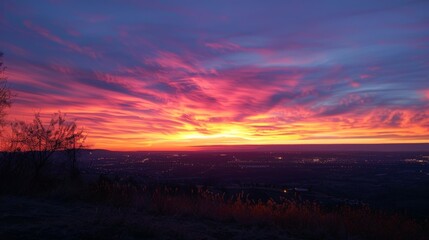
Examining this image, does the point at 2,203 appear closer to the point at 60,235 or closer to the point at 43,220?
the point at 43,220

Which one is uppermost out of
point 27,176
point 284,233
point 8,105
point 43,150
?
point 8,105

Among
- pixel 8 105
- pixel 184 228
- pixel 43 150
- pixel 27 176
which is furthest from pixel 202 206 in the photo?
pixel 43 150

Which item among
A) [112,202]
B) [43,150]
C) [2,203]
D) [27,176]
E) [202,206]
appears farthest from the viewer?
[43,150]

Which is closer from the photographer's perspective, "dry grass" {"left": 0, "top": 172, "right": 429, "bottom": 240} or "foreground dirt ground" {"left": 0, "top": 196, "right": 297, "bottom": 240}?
"foreground dirt ground" {"left": 0, "top": 196, "right": 297, "bottom": 240}

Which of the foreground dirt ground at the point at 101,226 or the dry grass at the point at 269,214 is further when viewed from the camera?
the dry grass at the point at 269,214

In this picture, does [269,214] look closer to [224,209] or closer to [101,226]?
[224,209]

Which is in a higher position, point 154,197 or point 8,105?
point 8,105

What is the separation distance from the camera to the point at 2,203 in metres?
8.04

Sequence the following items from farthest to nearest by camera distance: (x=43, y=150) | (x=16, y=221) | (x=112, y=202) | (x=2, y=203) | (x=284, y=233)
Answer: (x=43, y=150) < (x=112, y=202) < (x=2, y=203) < (x=284, y=233) < (x=16, y=221)

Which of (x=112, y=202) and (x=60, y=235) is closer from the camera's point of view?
(x=60, y=235)

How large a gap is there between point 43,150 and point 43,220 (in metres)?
9.73

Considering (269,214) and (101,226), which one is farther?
(269,214)

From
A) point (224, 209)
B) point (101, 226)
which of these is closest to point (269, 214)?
point (224, 209)

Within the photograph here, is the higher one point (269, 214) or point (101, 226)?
point (101, 226)
